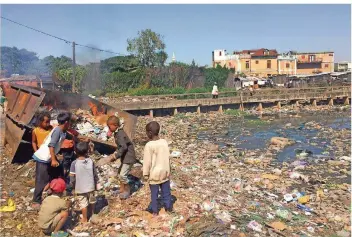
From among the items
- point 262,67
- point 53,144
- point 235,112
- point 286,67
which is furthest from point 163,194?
point 286,67

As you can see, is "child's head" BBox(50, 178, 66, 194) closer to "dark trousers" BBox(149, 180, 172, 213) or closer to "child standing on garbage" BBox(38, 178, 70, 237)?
"child standing on garbage" BBox(38, 178, 70, 237)

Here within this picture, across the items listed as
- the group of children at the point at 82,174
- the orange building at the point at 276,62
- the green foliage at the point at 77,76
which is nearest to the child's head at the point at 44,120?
the group of children at the point at 82,174

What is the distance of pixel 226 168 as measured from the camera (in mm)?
7863

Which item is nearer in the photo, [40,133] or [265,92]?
[40,133]

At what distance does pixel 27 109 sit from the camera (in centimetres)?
646

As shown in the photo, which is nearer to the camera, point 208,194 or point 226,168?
point 208,194

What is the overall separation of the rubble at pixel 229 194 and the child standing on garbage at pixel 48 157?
0.35m

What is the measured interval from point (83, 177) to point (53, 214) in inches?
19.8

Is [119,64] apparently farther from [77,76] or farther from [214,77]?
[214,77]

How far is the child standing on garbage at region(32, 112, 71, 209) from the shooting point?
416 centimetres

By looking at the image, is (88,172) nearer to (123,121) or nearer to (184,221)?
(184,221)

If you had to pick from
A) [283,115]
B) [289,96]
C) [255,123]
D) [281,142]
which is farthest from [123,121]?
[289,96]

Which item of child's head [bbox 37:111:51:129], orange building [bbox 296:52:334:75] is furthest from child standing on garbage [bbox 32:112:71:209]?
orange building [bbox 296:52:334:75]

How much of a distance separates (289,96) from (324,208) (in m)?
19.3
